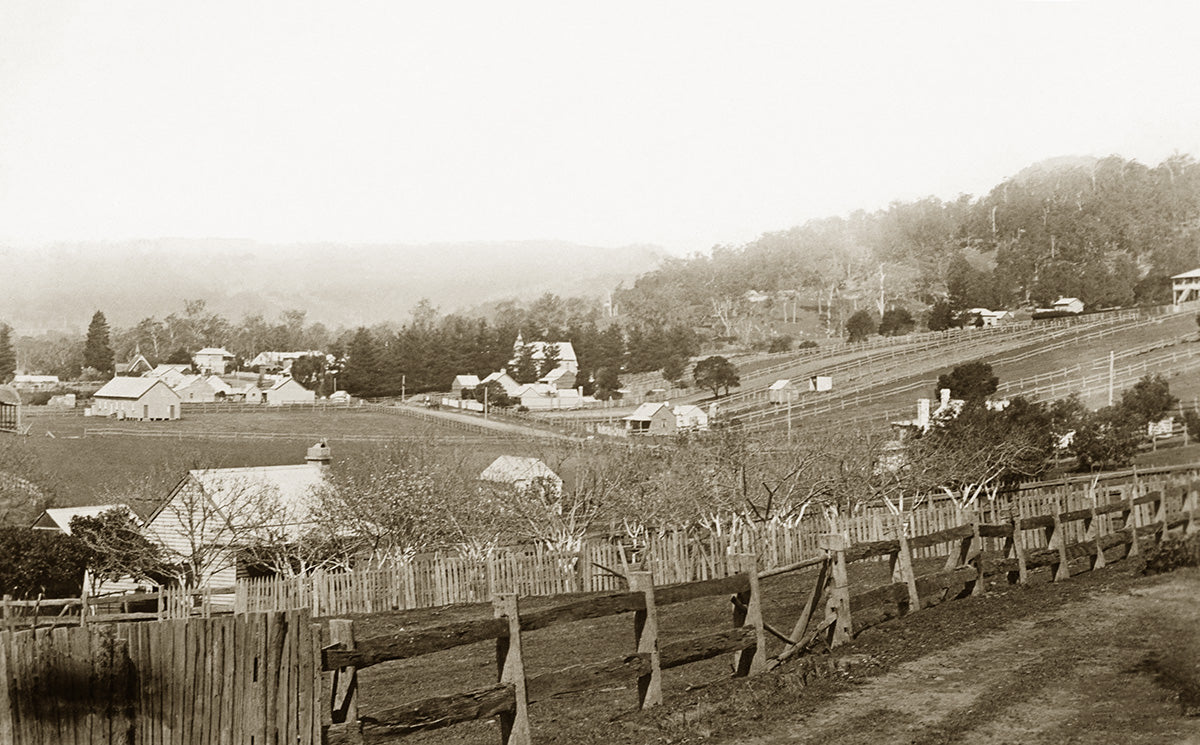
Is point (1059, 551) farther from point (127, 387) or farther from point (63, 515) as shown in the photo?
point (127, 387)

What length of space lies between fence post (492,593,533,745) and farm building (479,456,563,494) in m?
26.1

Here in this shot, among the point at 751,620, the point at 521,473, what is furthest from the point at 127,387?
the point at 751,620

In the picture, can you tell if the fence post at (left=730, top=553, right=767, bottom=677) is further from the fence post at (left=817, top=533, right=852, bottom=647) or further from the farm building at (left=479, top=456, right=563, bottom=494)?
the farm building at (left=479, top=456, right=563, bottom=494)

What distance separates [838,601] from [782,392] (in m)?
41.6

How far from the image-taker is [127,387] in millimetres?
63500

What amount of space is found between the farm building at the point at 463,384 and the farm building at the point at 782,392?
21.5 m

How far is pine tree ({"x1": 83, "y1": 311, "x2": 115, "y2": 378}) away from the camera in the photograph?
2916 inches

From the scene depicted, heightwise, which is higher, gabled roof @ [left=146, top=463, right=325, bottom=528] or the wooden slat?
the wooden slat

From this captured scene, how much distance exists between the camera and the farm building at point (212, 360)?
77425 millimetres

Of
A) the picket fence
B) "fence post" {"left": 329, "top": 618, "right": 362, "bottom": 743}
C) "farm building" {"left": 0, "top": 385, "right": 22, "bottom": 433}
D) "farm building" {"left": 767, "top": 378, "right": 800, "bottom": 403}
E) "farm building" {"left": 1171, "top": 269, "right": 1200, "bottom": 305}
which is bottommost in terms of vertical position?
the picket fence

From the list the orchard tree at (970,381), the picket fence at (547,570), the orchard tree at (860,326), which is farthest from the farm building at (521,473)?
the orchard tree at (860,326)

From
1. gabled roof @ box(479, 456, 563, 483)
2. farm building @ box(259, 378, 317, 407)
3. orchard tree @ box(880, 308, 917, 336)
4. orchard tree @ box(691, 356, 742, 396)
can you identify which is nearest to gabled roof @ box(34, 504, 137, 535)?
gabled roof @ box(479, 456, 563, 483)

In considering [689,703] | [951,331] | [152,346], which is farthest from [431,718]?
[152,346]

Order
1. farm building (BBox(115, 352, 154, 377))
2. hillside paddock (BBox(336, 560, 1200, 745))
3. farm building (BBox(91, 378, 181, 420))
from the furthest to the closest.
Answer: farm building (BBox(115, 352, 154, 377)) → farm building (BBox(91, 378, 181, 420)) → hillside paddock (BBox(336, 560, 1200, 745))
